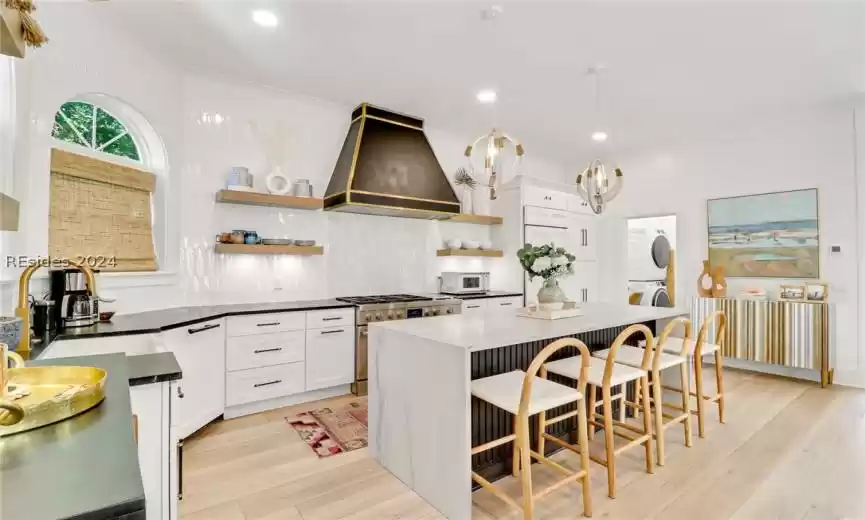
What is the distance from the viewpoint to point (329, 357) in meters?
3.66

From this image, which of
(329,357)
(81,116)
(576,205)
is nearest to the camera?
(81,116)

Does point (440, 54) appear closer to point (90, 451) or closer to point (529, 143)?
point (529, 143)

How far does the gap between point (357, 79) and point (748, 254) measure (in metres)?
4.70

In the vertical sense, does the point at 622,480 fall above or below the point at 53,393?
below

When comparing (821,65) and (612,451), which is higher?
(821,65)

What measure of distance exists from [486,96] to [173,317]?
127 inches

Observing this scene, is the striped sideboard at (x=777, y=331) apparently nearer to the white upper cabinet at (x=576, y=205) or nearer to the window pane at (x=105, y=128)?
the white upper cabinet at (x=576, y=205)

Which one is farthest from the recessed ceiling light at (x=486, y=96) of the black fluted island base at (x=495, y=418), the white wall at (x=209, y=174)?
the black fluted island base at (x=495, y=418)

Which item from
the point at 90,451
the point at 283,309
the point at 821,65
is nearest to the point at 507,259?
the point at 283,309

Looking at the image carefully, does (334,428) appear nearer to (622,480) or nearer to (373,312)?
(373,312)

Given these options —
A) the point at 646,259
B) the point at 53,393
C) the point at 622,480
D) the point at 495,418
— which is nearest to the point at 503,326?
the point at 495,418

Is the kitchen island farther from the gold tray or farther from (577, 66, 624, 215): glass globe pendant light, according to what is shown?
the gold tray

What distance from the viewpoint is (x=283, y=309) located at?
11.1 feet

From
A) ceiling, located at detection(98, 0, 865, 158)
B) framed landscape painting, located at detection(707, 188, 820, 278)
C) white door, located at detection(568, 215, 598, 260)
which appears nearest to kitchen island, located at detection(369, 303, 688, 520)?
ceiling, located at detection(98, 0, 865, 158)
